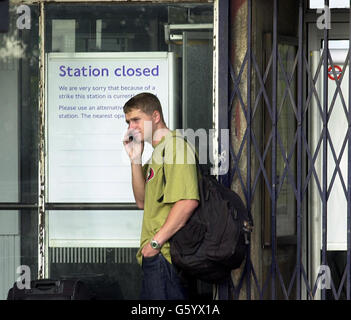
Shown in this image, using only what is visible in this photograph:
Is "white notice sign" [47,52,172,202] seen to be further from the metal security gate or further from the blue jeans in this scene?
the blue jeans

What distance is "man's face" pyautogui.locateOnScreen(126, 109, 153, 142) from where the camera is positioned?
6445mm

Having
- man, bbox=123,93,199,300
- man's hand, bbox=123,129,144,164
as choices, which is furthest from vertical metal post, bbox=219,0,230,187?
man's hand, bbox=123,129,144,164

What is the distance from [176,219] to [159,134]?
68 cm

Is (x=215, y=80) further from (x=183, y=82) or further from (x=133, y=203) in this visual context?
(x=133, y=203)

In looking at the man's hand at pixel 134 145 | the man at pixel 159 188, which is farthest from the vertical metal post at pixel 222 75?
the man's hand at pixel 134 145

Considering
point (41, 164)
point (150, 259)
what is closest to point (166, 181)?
point (150, 259)

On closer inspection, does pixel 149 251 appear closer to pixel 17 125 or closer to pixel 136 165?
pixel 136 165

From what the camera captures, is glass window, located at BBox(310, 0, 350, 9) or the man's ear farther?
glass window, located at BBox(310, 0, 350, 9)

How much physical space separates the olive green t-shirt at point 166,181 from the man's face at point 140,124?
0.58ft

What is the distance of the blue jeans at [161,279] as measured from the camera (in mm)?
6176

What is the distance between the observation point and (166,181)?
612cm

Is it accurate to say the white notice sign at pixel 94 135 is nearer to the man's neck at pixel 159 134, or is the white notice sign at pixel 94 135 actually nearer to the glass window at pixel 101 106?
the glass window at pixel 101 106

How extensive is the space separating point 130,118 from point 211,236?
1120 mm
